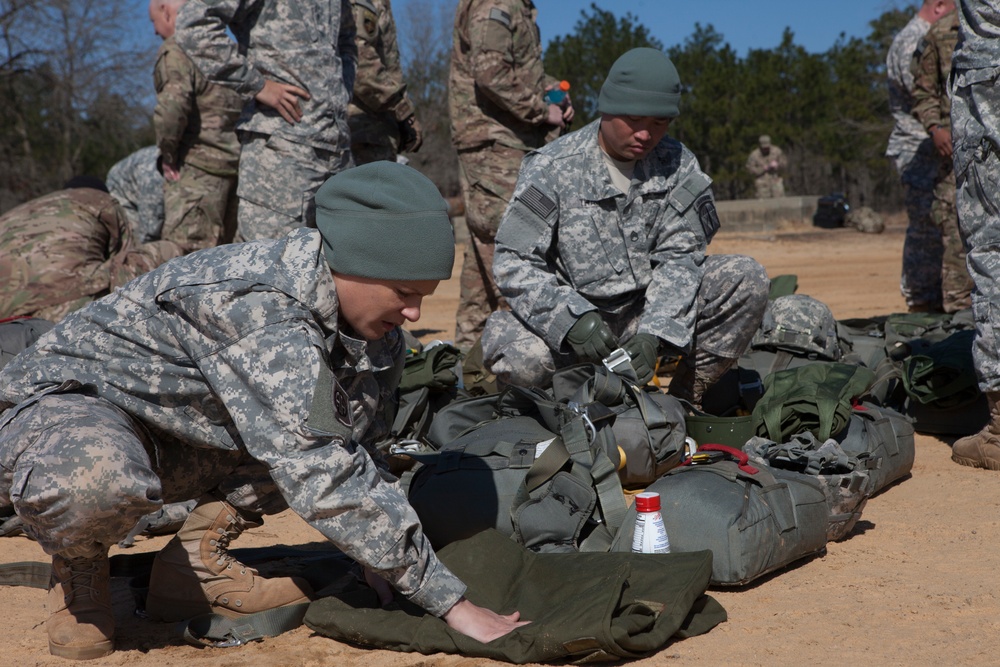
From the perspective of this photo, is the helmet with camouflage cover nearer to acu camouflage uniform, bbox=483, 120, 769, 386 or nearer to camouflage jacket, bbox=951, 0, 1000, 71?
acu camouflage uniform, bbox=483, 120, 769, 386

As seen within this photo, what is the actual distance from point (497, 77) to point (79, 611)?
14.0 ft

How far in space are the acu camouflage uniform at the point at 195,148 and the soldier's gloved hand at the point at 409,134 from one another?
1.08m

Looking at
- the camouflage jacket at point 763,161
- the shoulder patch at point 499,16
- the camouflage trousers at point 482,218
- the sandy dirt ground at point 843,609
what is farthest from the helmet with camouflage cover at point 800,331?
the camouflage jacket at point 763,161

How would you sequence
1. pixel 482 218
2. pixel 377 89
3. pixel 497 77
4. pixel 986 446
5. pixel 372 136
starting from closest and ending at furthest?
pixel 986 446 < pixel 497 77 < pixel 482 218 < pixel 377 89 < pixel 372 136

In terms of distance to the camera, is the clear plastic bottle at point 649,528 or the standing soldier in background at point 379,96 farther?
the standing soldier in background at point 379,96

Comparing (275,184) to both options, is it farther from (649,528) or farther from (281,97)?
(649,528)

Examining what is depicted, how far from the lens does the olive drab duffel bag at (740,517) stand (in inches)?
113

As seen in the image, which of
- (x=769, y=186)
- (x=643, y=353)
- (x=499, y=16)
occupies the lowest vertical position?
(x=769, y=186)

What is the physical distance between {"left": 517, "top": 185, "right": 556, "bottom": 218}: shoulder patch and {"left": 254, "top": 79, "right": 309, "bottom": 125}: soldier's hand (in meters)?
1.40

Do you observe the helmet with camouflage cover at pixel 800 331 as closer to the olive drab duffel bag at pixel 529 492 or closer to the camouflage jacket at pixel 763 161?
the olive drab duffel bag at pixel 529 492

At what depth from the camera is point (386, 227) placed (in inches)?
97.6

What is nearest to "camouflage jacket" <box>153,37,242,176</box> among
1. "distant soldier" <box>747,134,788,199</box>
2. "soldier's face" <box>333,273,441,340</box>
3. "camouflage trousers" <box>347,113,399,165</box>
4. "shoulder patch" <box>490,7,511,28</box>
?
"camouflage trousers" <box>347,113,399,165</box>

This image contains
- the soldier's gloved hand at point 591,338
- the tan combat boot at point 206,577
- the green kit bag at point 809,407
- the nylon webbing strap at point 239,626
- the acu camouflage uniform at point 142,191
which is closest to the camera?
the nylon webbing strap at point 239,626

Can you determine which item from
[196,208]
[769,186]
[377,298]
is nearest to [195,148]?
[196,208]
